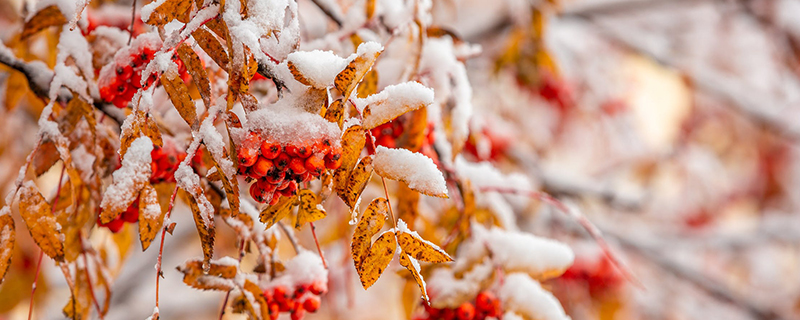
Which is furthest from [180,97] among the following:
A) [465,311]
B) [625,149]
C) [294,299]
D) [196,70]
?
[625,149]

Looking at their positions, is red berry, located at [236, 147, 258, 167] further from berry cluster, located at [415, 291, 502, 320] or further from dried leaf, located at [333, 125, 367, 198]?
berry cluster, located at [415, 291, 502, 320]

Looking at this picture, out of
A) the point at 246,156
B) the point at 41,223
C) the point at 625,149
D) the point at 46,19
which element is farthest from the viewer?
the point at 625,149

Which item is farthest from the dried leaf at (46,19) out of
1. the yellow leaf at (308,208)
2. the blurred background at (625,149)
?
the yellow leaf at (308,208)

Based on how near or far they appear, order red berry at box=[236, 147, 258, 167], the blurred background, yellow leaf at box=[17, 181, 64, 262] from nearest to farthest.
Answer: red berry at box=[236, 147, 258, 167] < yellow leaf at box=[17, 181, 64, 262] < the blurred background

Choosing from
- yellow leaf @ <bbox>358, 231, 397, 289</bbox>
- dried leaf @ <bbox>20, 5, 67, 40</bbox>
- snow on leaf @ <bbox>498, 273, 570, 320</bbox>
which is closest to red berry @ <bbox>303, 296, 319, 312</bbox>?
yellow leaf @ <bbox>358, 231, 397, 289</bbox>

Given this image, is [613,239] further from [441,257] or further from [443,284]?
[441,257]

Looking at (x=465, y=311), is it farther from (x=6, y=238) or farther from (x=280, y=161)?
(x=6, y=238)
